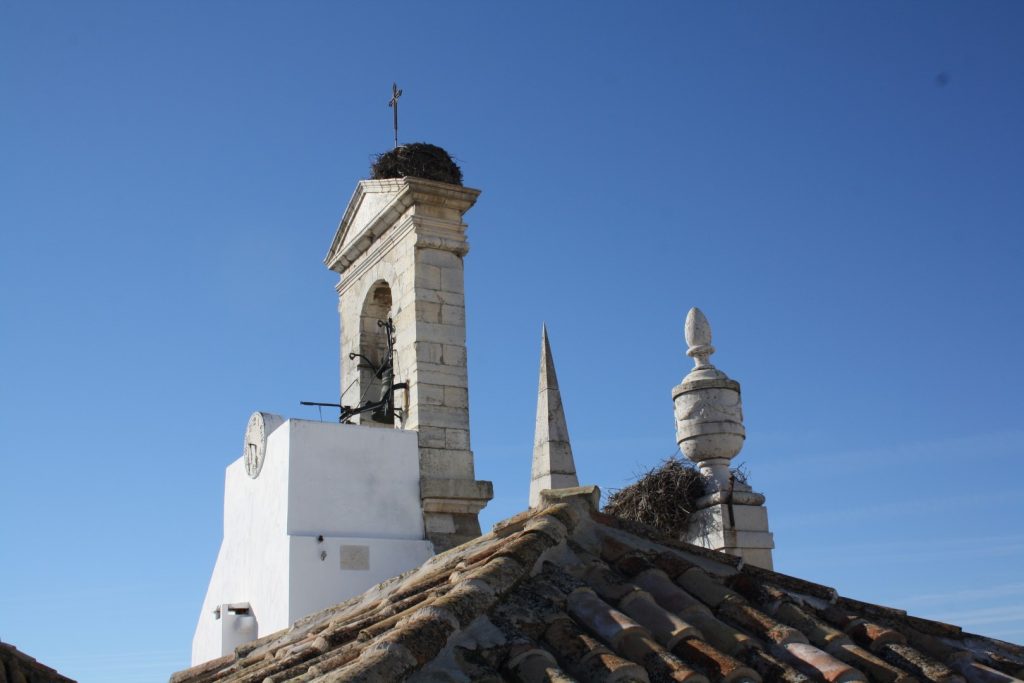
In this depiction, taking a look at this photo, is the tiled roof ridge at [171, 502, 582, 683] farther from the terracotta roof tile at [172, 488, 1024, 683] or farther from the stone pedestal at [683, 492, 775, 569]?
the stone pedestal at [683, 492, 775, 569]

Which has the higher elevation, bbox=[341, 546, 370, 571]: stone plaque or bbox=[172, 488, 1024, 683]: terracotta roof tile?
bbox=[341, 546, 370, 571]: stone plaque

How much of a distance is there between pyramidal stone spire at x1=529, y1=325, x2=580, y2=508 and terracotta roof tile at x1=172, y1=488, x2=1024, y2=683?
355 centimetres

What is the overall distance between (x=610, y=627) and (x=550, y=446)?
4.94 m

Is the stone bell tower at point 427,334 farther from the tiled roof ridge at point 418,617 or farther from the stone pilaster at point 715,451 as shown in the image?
the tiled roof ridge at point 418,617

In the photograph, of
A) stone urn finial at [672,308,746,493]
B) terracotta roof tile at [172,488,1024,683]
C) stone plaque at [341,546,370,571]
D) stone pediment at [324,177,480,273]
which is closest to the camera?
terracotta roof tile at [172,488,1024,683]

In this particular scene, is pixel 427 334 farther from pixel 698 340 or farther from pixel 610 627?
pixel 610 627

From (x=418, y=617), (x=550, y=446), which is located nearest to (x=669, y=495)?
(x=550, y=446)

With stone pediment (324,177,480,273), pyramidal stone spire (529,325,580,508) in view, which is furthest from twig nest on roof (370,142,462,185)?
pyramidal stone spire (529,325,580,508)

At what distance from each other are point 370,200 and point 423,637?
7018 millimetres

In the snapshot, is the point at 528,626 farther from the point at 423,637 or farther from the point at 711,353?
the point at 711,353

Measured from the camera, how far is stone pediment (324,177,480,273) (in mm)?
9383

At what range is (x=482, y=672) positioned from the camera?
3.41 meters

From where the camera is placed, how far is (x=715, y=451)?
7.63m

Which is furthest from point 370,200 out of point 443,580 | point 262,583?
point 443,580
